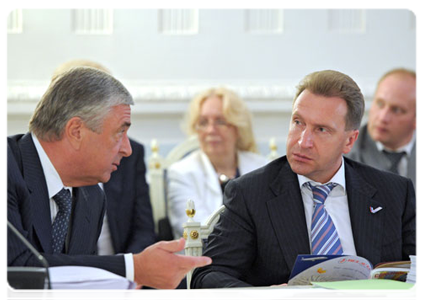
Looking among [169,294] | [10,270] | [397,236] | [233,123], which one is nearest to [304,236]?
[397,236]

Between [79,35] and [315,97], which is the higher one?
[79,35]

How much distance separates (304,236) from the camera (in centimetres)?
242

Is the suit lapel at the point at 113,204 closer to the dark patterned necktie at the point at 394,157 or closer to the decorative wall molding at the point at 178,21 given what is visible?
the decorative wall molding at the point at 178,21

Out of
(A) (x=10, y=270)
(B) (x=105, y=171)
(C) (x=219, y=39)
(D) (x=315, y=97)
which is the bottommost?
(A) (x=10, y=270)

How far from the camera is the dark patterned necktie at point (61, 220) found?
2.18 m

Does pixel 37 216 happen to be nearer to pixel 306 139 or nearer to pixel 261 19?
pixel 306 139

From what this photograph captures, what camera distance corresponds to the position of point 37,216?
208 centimetres

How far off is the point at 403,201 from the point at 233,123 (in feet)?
6.80

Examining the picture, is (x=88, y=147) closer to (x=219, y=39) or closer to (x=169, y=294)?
(x=169, y=294)

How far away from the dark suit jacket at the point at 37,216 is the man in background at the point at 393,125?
239 centimetres

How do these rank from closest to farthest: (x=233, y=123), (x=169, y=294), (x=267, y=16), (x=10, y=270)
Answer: (x=10, y=270)
(x=169, y=294)
(x=233, y=123)
(x=267, y=16)

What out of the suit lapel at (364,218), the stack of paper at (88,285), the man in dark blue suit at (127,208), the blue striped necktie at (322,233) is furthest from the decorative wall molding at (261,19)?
the stack of paper at (88,285)

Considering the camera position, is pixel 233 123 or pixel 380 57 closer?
pixel 233 123

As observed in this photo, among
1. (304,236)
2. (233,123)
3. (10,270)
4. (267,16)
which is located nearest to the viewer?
(10,270)
